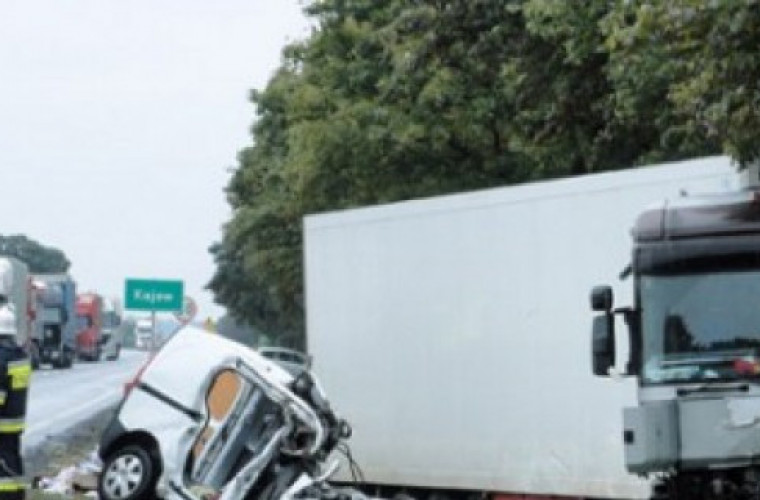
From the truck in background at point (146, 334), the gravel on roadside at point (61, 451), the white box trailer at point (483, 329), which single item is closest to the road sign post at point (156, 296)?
the truck in background at point (146, 334)

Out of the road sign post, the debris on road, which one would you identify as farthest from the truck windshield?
the road sign post

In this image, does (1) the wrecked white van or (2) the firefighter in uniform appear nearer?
(2) the firefighter in uniform

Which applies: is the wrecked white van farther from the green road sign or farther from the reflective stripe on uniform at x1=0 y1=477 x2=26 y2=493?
the green road sign

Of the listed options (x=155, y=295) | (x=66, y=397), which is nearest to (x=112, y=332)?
(x=66, y=397)

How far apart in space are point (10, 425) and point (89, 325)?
67.9m

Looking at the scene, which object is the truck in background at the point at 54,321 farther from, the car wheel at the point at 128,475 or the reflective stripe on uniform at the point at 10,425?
the reflective stripe on uniform at the point at 10,425

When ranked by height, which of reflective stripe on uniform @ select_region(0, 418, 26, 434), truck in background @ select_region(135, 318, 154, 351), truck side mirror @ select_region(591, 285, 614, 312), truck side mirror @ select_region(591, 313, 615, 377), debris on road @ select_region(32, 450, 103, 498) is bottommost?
debris on road @ select_region(32, 450, 103, 498)

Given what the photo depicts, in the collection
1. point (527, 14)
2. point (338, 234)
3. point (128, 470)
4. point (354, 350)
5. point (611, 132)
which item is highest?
point (527, 14)

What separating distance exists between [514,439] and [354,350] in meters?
2.98

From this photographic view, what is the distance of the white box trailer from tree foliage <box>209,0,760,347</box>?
97 centimetres

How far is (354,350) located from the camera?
16.0 metres

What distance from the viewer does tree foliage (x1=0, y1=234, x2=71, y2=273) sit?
145212mm

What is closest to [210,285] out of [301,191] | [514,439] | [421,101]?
[301,191]

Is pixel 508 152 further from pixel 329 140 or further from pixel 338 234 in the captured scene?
pixel 338 234
